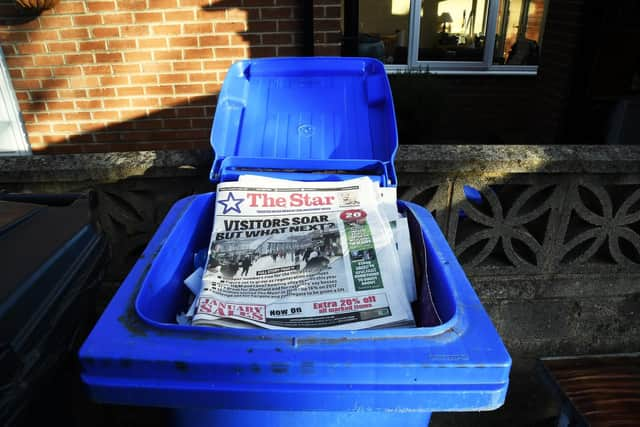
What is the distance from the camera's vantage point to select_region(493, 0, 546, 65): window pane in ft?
18.0

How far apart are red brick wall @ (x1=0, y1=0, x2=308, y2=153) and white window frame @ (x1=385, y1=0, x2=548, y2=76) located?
2561 millimetres

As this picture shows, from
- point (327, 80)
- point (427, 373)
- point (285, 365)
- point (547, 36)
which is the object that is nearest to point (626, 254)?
point (327, 80)

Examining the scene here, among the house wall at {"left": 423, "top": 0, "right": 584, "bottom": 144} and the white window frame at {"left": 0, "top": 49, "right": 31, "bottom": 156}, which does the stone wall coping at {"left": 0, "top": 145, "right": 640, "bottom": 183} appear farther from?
the house wall at {"left": 423, "top": 0, "right": 584, "bottom": 144}

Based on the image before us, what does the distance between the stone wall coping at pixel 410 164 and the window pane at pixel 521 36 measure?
13.3 ft

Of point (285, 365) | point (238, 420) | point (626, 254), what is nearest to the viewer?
point (285, 365)

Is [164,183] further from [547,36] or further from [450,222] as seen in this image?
[547,36]

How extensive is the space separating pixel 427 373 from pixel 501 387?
0.15 meters

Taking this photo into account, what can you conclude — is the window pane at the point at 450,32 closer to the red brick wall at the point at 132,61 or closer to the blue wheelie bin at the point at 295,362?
the red brick wall at the point at 132,61

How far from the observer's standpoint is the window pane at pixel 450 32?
A: 541 cm

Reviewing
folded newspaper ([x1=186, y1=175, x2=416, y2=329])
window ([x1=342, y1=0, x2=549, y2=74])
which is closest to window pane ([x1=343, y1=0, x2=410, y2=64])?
window ([x1=342, y1=0, x2=549, y2=74])

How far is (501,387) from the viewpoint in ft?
2.82

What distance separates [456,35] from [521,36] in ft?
2.71

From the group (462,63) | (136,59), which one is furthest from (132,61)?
(462,63)

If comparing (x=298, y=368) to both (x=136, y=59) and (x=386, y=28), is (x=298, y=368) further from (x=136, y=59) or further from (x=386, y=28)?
(x=386, y=28)
